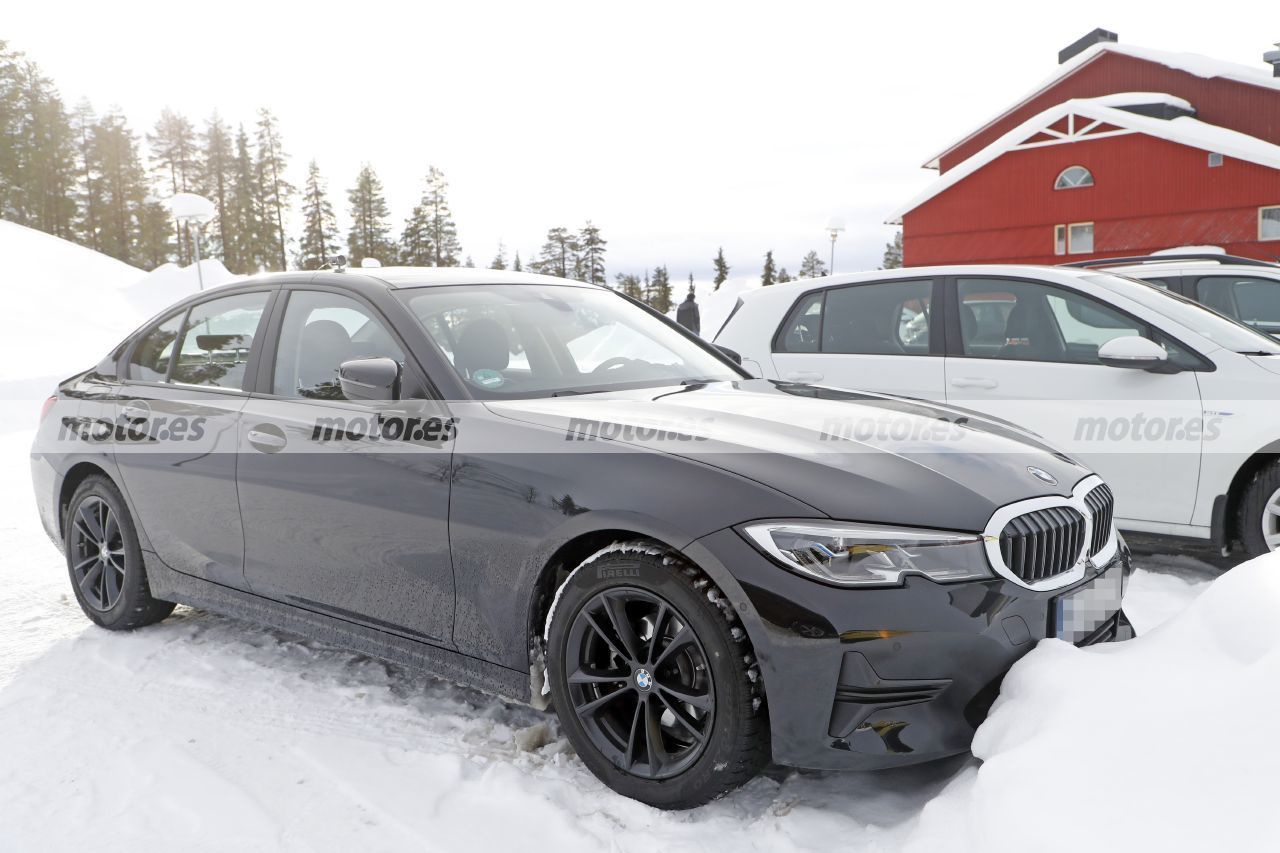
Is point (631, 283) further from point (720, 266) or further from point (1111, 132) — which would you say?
point (1111, 132)

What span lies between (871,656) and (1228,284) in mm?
6143

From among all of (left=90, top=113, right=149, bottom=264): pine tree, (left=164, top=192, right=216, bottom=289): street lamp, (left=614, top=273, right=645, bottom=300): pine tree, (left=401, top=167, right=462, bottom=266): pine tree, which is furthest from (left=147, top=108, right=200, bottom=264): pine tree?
(left=164, top=192, right=216, bottom=289): street lamp

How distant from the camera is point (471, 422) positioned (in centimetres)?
297

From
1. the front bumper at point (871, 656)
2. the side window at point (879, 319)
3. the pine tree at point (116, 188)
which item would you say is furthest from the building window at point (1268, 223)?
the pine tree at point (116, 188)

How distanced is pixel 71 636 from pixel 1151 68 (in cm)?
3366

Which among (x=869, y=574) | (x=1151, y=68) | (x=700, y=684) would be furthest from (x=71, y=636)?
(x=1151, y=68)

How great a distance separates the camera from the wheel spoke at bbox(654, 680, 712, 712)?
2.48m

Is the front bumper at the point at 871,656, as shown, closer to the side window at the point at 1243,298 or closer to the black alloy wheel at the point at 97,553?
the black alloy wheel at the point at 97,553

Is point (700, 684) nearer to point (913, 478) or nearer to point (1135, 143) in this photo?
point (913, 478)

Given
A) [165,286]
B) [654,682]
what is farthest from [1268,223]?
[165,286]

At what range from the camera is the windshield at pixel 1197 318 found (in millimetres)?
4727

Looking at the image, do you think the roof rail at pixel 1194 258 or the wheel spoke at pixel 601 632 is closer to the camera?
the wheel spoke at pixel 601 632

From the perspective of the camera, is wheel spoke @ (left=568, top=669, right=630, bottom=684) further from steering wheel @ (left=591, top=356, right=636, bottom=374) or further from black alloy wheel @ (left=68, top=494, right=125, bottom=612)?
black alloy wheel @ (left=68, top=494, right=125, bottom=612)

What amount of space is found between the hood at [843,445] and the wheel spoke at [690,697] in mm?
531
